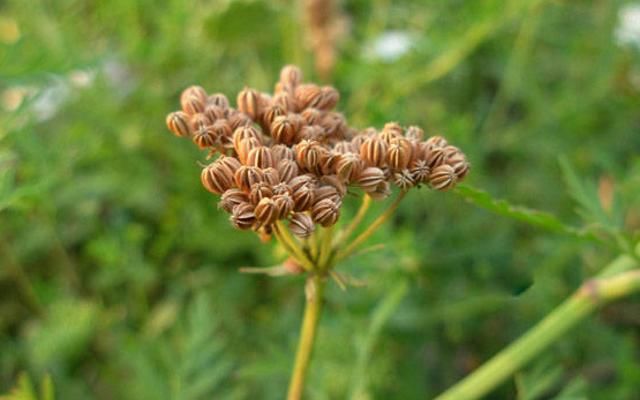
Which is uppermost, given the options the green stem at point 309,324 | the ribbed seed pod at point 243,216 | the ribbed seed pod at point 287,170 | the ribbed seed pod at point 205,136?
the ribbed seed pod at point 205,136

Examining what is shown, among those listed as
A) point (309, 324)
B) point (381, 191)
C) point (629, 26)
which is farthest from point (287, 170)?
point (629, 26)

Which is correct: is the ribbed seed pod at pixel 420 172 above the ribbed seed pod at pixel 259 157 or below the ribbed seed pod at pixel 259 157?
below

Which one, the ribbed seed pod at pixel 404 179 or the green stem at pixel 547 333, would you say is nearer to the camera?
the ribbed seed pod at pixel 404 179

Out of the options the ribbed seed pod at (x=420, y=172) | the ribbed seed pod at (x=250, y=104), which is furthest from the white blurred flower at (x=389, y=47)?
the ribbed seed pod at (x=420, y=172)

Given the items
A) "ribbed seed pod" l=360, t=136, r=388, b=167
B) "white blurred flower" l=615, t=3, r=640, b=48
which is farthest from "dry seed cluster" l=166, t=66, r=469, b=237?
"white blurred flower" l=615, t=3, r=640, b=48

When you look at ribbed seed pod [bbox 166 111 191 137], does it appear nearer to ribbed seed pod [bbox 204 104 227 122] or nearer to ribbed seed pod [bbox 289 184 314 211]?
ribbed seed pod [bbox 204 104 227 122]

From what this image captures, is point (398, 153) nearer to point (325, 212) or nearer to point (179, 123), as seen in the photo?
point (325, 212)

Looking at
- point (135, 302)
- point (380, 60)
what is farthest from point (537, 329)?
point (135, 302)

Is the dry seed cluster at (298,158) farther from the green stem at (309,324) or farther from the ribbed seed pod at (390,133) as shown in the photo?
the green stem at (309,324)
